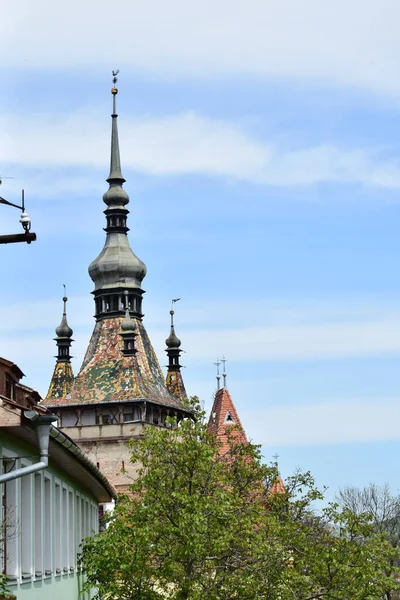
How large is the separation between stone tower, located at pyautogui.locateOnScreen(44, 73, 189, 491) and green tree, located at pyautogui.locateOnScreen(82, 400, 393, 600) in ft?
185

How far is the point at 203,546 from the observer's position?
92.7 feet

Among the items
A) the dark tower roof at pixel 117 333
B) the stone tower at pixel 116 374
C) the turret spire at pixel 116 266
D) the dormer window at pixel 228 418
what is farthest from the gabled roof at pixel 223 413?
the turret spire at pixel 116 266

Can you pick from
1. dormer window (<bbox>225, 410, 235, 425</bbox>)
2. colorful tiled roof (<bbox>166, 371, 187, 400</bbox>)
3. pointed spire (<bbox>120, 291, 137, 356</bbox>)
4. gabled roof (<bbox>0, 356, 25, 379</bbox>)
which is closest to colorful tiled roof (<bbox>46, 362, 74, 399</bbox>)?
pointed spire (<bbox>120, 291, 137, 356</bbox>)

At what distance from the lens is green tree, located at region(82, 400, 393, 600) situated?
93.0 ft

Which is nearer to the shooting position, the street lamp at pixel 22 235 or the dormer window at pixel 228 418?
the street lamp at pixel 22 235

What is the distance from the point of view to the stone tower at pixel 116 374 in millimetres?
95688

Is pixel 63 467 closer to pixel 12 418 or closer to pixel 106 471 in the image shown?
pixel 12 418

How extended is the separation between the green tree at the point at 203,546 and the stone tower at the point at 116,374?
56.3 metres

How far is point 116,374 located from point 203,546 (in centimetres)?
7115

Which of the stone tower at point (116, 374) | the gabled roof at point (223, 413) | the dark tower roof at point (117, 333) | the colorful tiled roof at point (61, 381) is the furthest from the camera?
the colorful tiled roof at point (61, 381)

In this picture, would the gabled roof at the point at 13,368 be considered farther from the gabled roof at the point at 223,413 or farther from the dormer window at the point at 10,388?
the gabled roof at the point at 223,413

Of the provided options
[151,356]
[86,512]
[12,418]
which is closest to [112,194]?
[151,356]

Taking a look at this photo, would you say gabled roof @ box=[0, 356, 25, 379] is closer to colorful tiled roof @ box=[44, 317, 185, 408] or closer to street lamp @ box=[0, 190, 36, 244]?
street lamp @ box=[0, 190, 36, 244]

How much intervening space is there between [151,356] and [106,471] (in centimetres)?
1262
